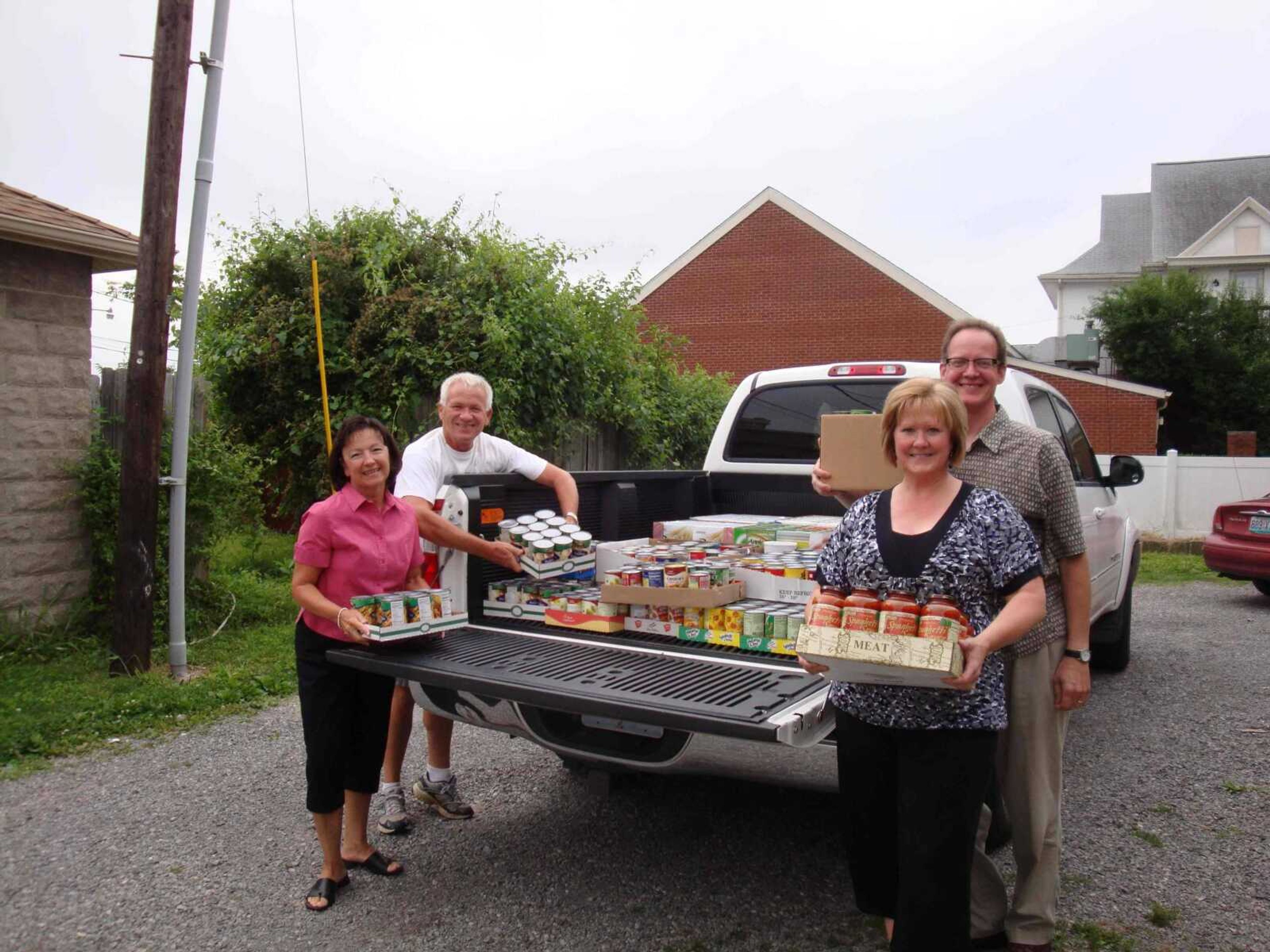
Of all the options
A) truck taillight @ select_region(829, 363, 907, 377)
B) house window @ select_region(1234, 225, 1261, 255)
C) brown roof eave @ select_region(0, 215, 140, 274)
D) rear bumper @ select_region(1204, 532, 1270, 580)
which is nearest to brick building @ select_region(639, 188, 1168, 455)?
rear bumper @ select_region(1204, 532, 1270, 580)

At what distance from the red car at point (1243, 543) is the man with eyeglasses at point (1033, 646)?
8.99m

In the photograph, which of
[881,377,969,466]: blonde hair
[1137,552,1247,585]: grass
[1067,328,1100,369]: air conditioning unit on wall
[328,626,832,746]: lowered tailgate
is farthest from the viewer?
[1067,328,1100,369]: air conditioning unit on wall

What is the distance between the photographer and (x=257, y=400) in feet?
32.2

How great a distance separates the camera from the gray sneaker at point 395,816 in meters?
4.20

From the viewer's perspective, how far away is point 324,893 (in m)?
3.56

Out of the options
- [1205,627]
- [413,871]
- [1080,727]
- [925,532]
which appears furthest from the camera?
[1205,627]

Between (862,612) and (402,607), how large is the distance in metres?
1.67

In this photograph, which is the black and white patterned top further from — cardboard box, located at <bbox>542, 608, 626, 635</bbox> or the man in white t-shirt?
the man in white t-shirt

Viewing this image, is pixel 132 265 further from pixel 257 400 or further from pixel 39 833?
pixel 39 833

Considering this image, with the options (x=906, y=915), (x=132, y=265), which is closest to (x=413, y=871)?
(x=906, y=915)

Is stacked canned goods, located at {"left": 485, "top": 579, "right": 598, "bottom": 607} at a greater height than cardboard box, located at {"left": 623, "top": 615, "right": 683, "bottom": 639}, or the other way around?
stacked canned goods, located at {"left": 485, "top": 579, "right": 598, "bottom": 607}

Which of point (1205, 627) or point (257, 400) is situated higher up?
point (257, 400)

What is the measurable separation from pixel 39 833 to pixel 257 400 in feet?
20.3

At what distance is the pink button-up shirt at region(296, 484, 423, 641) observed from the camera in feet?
11.5
